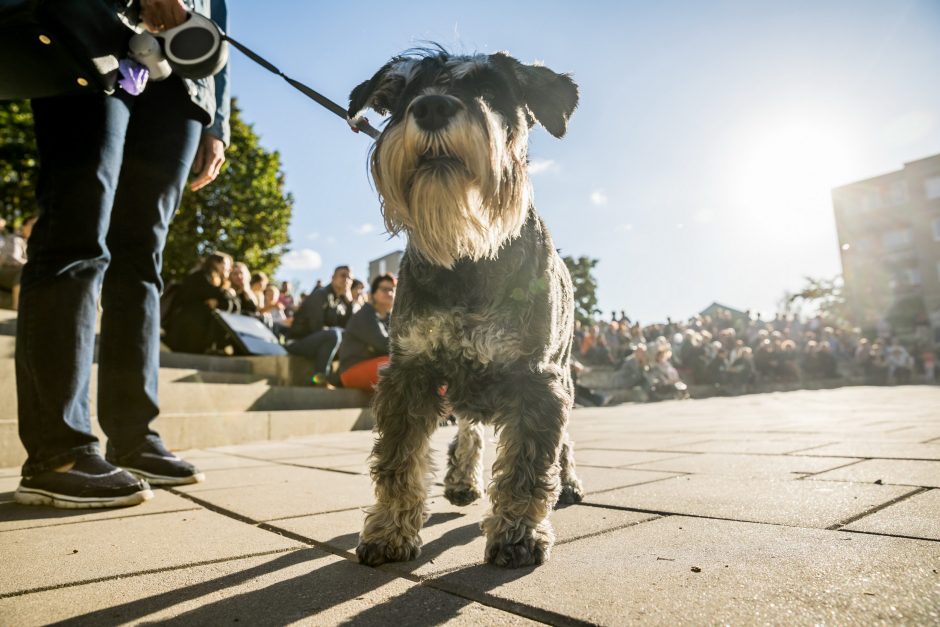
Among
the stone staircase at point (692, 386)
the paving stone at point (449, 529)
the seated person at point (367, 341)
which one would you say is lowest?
the paving stone at point (449, 529)

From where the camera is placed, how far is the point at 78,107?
9.07ft

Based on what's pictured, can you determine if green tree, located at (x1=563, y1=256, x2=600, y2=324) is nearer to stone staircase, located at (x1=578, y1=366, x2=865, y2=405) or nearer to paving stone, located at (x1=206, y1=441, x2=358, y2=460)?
stone staircase, located at (x1=578, y1=366, x2=865, y2=405)

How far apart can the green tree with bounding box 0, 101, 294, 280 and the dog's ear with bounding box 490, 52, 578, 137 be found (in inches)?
694

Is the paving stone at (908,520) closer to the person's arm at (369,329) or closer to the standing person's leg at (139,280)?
the standing person's leg at (139,280)

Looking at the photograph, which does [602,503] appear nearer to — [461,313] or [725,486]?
[725,486]

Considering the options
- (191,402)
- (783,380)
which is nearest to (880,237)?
(783,380)

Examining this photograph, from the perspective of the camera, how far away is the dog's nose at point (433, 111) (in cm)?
219

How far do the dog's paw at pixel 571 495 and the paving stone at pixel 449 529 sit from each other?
8cm

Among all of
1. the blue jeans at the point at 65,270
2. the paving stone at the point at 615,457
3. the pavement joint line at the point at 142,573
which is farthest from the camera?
the paving stone at the point at 615,457

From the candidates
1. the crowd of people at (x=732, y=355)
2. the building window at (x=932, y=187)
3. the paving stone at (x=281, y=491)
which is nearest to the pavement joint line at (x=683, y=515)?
the paving stone at (x=281, y=491)

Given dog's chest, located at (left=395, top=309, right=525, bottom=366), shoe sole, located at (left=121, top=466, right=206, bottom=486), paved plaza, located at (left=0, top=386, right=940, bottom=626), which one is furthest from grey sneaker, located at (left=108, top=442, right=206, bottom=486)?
dog's chest, located at (left=395, top=309, right=525, bottom=366)

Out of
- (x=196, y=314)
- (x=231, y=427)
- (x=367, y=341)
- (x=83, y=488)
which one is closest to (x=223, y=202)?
(x=196, y=314)

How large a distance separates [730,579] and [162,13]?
321 centimetres

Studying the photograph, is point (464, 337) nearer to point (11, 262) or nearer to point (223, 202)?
point (11, 262)
